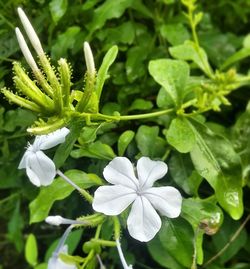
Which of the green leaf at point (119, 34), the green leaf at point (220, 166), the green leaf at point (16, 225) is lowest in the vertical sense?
the green leaf at point (16, 225)

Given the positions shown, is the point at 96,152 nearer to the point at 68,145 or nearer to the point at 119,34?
the point at 68,145

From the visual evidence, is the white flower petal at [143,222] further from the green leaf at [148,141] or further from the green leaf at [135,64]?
the green leaf at [135,64]

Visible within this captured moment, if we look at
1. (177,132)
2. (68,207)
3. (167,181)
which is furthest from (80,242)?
(177,132)

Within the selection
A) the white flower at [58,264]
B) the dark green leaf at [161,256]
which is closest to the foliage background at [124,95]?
the dark green leaf at [161,256]

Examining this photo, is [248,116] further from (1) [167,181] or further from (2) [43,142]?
(2) [43,142]

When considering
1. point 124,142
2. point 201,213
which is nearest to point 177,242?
point 201,213
